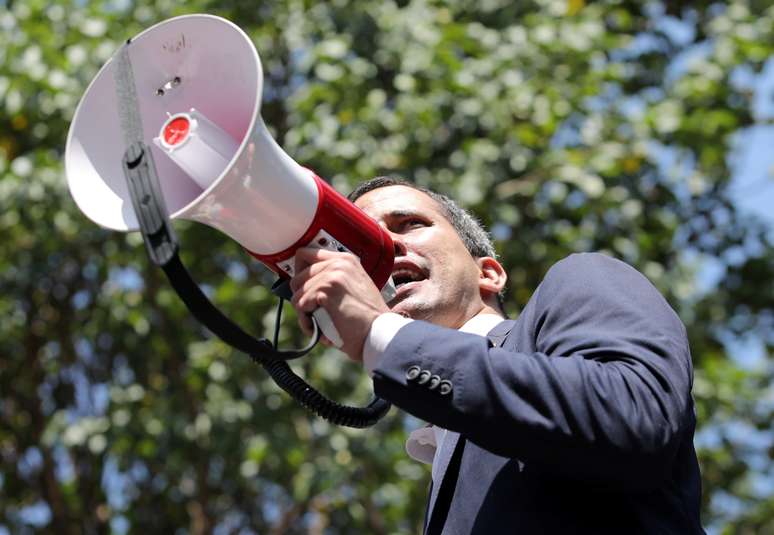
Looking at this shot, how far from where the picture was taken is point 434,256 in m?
2.57

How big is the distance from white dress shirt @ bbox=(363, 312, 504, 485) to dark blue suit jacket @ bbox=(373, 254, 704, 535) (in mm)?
26

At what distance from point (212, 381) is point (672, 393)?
4.12m

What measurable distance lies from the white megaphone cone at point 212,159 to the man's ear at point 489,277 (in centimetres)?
54

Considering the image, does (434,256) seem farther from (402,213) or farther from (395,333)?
(395,333)

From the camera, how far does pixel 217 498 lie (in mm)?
6258

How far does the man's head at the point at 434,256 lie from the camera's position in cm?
246

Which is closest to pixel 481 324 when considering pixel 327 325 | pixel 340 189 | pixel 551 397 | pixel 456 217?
pixel 456 217

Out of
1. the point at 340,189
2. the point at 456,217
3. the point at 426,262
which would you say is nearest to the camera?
the point at 426,262

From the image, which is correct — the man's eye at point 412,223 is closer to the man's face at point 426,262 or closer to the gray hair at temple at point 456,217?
the man's face at point 426,262

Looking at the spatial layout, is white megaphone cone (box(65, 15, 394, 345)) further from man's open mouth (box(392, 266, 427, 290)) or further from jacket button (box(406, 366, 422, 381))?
man's open mouth (box(392, 266, 427, 290))

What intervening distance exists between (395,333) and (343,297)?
0.09 m

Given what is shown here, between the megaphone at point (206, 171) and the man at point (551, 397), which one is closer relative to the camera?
the man at point (551, 397)

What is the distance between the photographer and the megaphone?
181 centimetres

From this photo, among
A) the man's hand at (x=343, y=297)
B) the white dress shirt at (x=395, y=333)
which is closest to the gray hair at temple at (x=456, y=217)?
the white dress shirt at (x=395, y=333)
